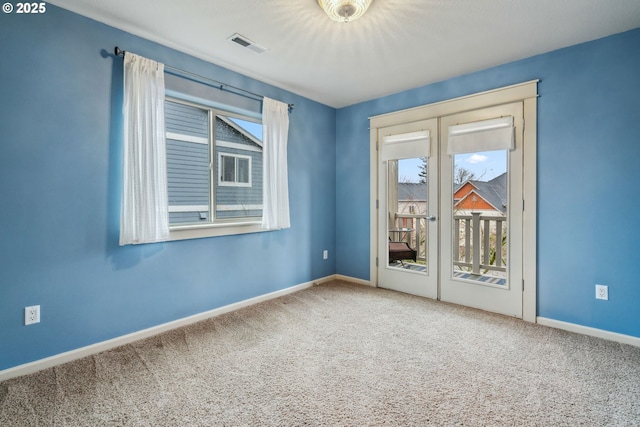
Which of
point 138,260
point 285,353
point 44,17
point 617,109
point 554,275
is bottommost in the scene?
point 285,353

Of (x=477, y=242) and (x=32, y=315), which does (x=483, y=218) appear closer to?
(x=477, y=242)

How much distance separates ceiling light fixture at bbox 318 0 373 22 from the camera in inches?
78.1

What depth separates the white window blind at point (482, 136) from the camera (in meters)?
2.98

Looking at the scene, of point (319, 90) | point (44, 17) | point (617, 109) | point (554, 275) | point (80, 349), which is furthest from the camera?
point (319, 90)

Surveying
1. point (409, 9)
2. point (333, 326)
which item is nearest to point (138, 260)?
point (333, 326)

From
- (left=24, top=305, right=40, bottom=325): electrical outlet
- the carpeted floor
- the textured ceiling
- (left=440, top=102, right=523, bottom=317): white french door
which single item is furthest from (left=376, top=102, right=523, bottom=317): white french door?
(left=24, top=305, right=40, bottom=325): electrical outlet

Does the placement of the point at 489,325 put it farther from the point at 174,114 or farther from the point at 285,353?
the point at 174,114

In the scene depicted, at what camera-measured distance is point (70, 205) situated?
2.20 meters

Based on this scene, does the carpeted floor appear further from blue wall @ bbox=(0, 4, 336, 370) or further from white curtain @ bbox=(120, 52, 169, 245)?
white curtain @ bbox=(120, 52, 169, 245)

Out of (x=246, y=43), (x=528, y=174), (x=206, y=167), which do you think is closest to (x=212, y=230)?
(x=206, y=167)

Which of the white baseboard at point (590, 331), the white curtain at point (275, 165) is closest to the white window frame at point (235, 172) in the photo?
the white curtain at point (275, 165)

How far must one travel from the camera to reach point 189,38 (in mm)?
2578

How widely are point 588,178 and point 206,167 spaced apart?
3.45 m

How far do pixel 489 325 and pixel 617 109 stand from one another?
2.08 metres
